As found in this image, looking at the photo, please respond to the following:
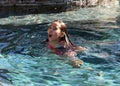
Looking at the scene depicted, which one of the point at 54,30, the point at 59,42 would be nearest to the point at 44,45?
the point at 59,42

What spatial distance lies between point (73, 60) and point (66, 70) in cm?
49

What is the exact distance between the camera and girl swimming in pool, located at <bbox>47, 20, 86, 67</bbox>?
803 centimetres

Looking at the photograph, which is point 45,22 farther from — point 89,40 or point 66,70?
point 66,70

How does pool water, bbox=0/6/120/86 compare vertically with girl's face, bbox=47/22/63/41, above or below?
below

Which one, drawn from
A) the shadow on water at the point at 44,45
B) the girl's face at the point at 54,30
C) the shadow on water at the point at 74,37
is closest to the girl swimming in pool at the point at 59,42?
the girl's face at the point at 54,30

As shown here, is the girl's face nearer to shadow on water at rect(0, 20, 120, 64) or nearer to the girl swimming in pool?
the girl swimming in pool

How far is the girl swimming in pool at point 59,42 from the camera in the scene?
8.03 meters

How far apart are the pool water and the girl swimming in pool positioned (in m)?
0.21

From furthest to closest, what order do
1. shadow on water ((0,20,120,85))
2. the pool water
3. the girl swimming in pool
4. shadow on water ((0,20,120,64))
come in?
shadow on water ((0,20,120,64)) → the girl swimming in pool → shadow on water ((0,20,120,85)) → the pool water

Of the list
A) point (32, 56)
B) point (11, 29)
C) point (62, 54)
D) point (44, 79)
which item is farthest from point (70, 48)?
point (11, 29)

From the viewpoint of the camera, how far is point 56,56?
7.93m

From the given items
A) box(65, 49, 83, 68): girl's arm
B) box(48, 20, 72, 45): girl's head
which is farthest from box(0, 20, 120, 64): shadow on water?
box(48, 20, 72, 45): girl's head

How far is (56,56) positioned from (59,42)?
1.56ft

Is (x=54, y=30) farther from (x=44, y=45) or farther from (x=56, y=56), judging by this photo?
(x=44, y=45)
